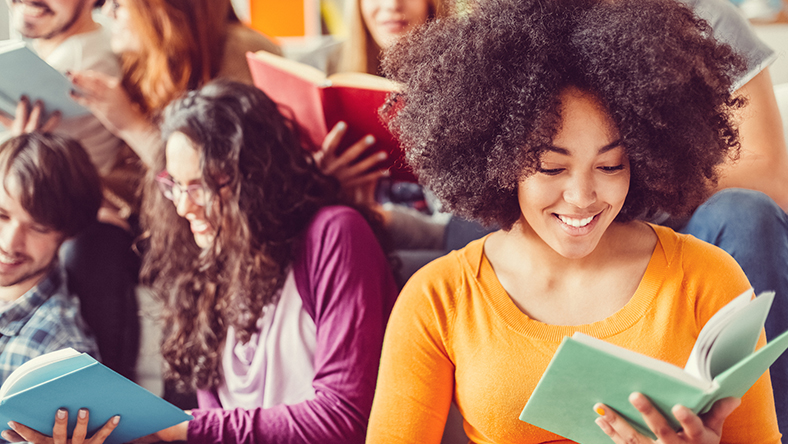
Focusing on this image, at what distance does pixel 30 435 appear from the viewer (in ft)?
3.60

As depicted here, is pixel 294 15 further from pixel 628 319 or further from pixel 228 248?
pixel 628 319

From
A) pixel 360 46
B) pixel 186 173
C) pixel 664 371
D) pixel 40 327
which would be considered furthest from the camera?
pixel 360 46

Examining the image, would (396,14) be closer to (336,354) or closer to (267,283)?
(267,283)

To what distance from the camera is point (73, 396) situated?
1.05 m

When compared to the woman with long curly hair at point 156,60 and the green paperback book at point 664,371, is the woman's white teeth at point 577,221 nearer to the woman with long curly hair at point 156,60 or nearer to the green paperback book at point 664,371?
the green paperback book at point 664,371

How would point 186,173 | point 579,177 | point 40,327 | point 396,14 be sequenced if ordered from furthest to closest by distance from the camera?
point 396,14, point 40,327, point 186,173, point 579,177

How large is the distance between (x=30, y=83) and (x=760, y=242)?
157 cm

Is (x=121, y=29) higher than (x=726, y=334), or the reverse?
(x=726, y=334)

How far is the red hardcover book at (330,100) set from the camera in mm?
1276

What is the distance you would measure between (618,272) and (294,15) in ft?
6.81

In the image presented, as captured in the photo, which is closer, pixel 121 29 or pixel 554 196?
pixel 554 196

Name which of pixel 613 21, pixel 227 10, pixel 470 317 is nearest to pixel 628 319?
pixel 470 317

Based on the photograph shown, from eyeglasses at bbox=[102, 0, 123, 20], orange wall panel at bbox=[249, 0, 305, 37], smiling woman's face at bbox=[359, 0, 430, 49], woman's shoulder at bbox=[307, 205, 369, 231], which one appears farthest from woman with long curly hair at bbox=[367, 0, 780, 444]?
orange wall panel at bbox=[249, 0, 305, 37]

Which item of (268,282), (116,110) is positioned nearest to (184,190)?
(268,282)
